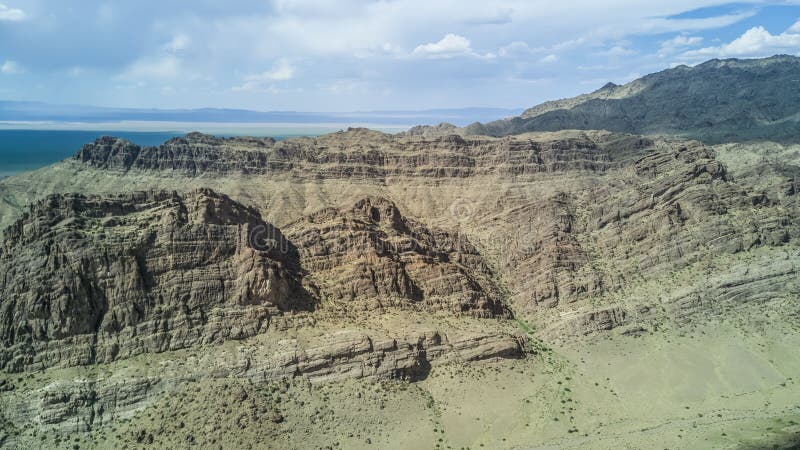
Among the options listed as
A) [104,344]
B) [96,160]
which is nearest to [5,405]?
[104,344]

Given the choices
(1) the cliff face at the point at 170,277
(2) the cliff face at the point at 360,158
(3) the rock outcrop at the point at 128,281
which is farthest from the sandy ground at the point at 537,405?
(2) the cliff face at the point at 360,158

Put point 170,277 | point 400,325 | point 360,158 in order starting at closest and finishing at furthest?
1. point 170,277
2. point 400,325
3. point 360,158

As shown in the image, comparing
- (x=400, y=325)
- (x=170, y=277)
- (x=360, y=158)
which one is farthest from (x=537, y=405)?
(x=360, y=158)

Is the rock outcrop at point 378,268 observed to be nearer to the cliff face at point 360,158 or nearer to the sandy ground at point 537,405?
the sandy ground at point 537,405

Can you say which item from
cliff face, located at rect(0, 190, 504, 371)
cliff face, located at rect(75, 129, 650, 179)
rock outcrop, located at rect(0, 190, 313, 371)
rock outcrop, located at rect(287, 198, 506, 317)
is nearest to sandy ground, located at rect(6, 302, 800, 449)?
rock outcrop, located at rect(0, 190, 313, 371)

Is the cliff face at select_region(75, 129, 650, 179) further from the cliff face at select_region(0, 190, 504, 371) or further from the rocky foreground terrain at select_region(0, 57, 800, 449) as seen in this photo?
the cliff face at select_region(0, 190, 504, 371)

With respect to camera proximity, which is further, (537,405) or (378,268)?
(378,268)

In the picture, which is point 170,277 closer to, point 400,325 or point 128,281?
point 128,281

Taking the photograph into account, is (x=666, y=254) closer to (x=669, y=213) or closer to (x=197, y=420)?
(x=669, y=213)

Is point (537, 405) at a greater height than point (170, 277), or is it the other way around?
point (170, 277)
